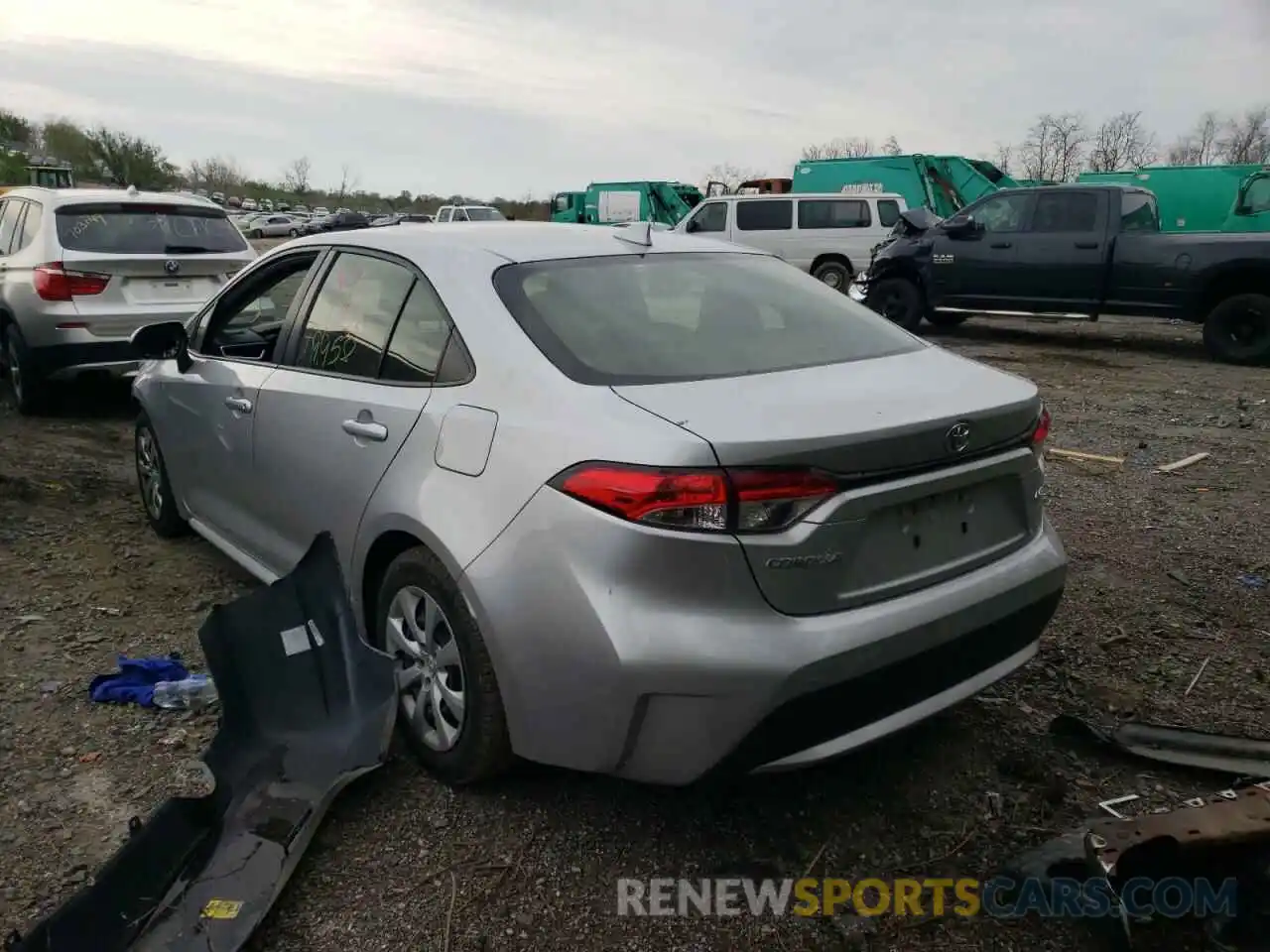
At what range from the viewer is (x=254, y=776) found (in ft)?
8.84

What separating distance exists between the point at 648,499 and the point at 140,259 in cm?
Answer: 604

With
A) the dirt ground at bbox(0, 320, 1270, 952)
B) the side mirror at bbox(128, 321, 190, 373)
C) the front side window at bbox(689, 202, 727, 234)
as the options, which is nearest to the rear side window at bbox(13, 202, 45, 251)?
the dirt ground at bbox(0, 320, 1270, 952)

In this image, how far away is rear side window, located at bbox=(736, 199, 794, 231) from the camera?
1719 cm

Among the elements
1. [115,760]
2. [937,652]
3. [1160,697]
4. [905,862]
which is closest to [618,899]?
[905,862]

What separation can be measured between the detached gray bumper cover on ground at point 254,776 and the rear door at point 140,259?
460 centimetres

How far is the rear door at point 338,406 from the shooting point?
2.83 metres

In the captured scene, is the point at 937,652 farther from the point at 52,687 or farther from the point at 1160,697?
the point at 52,687

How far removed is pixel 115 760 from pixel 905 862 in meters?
2.31

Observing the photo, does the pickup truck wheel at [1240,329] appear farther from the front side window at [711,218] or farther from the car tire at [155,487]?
the car tire at [155,487]

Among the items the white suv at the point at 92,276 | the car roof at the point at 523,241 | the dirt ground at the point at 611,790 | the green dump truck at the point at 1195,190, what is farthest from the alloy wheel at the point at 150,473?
the green dump truck at the point at 1195,190

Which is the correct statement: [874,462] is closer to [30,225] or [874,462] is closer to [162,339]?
[162,339]

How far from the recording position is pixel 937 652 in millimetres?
2352

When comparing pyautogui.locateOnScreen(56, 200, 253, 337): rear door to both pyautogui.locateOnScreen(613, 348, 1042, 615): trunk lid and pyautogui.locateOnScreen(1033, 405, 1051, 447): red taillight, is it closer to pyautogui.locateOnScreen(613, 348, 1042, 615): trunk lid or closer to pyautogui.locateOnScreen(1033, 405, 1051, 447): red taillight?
pyautogui.locateOnScreen(613, 348, 1042, 615): trunk lid

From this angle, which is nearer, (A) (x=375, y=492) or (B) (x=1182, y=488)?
(A) (x=375, y=492)
